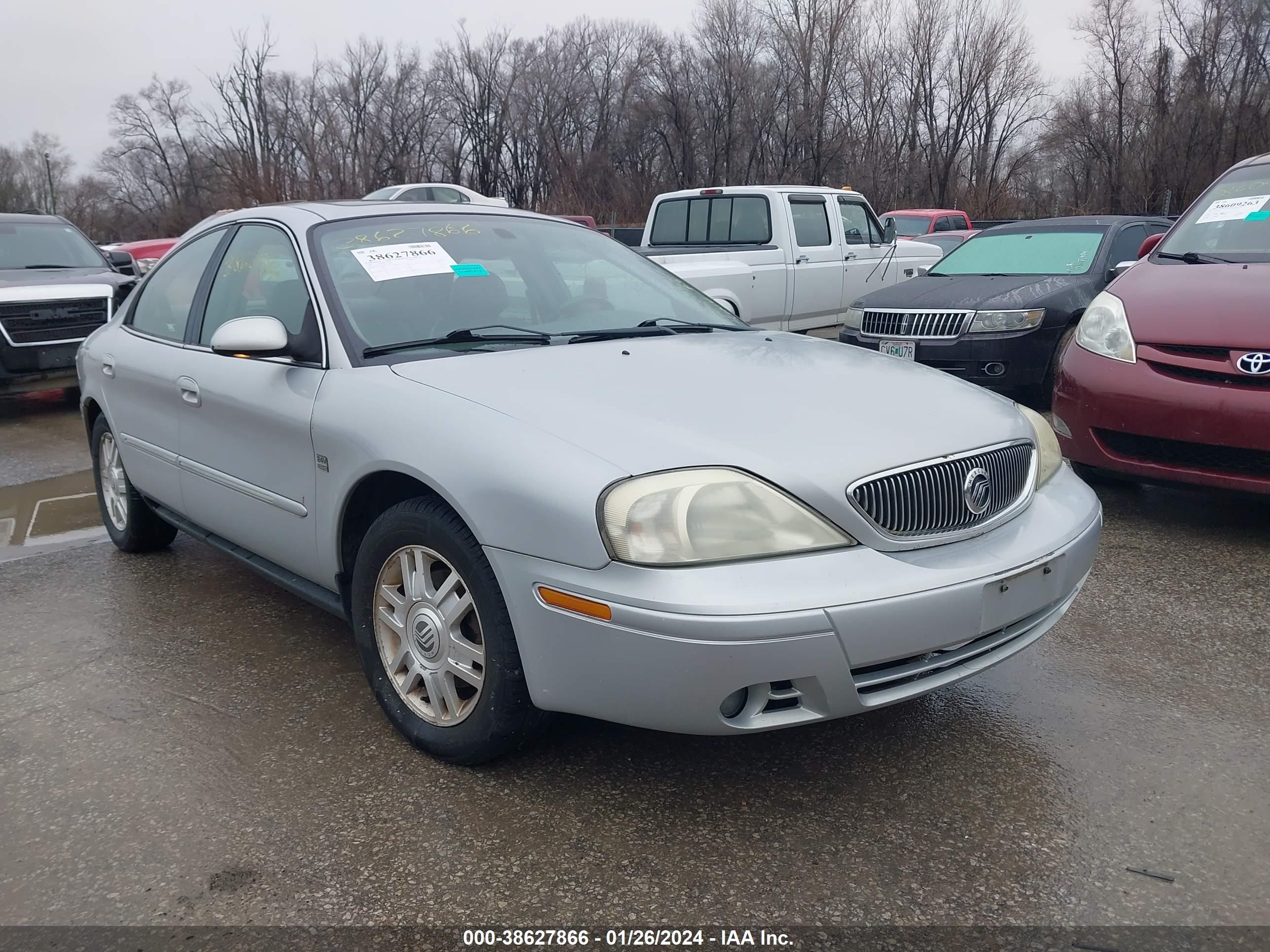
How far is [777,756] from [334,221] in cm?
223

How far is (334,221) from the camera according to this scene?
343cm

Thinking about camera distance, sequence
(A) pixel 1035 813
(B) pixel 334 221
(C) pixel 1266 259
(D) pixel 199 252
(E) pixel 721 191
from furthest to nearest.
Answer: (E) pixel 721 191
(C) pixel 1266 259
(D) pixel 199 252
(B) pixel 334 221
(A) pixel 1035 813

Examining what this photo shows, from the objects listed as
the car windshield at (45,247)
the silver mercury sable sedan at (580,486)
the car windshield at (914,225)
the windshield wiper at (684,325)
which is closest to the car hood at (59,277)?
the car windshield at (45,247)

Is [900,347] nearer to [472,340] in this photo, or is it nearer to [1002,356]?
[1002,356]

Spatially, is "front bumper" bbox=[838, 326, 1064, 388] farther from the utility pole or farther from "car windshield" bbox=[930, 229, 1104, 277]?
the utility pole

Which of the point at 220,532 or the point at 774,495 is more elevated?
the point at 774,495

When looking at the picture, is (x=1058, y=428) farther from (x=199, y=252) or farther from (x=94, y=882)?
(x=94, y=882)

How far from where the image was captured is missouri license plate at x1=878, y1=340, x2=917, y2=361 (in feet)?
23.4

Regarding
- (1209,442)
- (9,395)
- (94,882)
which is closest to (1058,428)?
(1209,442)

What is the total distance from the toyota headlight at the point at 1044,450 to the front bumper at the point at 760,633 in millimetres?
552

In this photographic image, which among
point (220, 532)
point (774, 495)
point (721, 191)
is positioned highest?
point (721, 191)

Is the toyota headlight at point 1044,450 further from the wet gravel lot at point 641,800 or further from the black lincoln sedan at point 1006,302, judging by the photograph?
the black lincoln sedan at point 1006,302

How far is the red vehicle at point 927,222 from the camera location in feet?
63.9

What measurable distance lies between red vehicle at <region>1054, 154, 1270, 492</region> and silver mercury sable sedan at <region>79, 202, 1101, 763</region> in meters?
1.47
